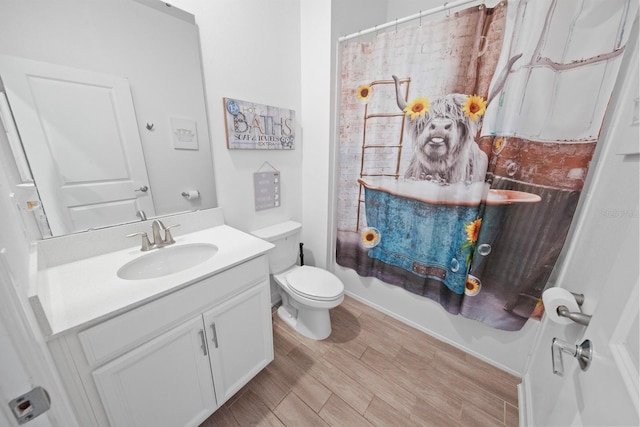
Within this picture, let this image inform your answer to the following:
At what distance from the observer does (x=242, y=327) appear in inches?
44.6

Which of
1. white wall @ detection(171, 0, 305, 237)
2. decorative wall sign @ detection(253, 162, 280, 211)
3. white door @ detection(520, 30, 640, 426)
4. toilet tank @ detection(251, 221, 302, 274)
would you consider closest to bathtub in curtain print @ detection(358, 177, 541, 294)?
white door @ detection(520, 30, 640, 426)

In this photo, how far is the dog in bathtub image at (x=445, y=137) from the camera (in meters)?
1.22

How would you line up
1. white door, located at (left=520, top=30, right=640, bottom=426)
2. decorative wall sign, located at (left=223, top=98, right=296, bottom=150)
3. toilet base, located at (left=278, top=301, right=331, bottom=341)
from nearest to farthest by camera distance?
white door, located at (left=520, top=30, right=640, bottom=426)
decorative wall sign, located at (left=223, top=98, right=296, bottom=150)
toilet base, located at (left=278, top=301, right=331, bottom=341)

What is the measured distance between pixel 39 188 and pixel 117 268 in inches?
17.0

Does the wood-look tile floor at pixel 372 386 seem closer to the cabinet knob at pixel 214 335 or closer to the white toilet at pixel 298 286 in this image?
the white toilet at pixel 298 286

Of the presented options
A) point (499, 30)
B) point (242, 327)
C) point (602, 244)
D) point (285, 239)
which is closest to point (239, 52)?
point (285, 239)

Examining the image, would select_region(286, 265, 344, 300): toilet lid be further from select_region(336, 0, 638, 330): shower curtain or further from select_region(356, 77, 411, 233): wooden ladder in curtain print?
select_region(356, 77, 411, 233): wooden ladder in curtain print

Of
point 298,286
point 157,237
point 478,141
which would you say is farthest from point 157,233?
point 478,141

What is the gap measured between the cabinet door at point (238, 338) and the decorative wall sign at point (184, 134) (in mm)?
855

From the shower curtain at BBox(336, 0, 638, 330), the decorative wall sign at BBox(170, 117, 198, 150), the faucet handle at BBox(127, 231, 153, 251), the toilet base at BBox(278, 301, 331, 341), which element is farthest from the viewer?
the toilet base at BBox(278, 301, 331, 341)

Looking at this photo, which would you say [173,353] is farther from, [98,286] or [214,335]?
[98,286]

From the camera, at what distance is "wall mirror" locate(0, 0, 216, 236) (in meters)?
0.85

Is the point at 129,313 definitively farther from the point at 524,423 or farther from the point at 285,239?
the point at 524,423

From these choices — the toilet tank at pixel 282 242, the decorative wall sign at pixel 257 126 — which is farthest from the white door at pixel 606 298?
the decorative wall sign at pixel 257 126
